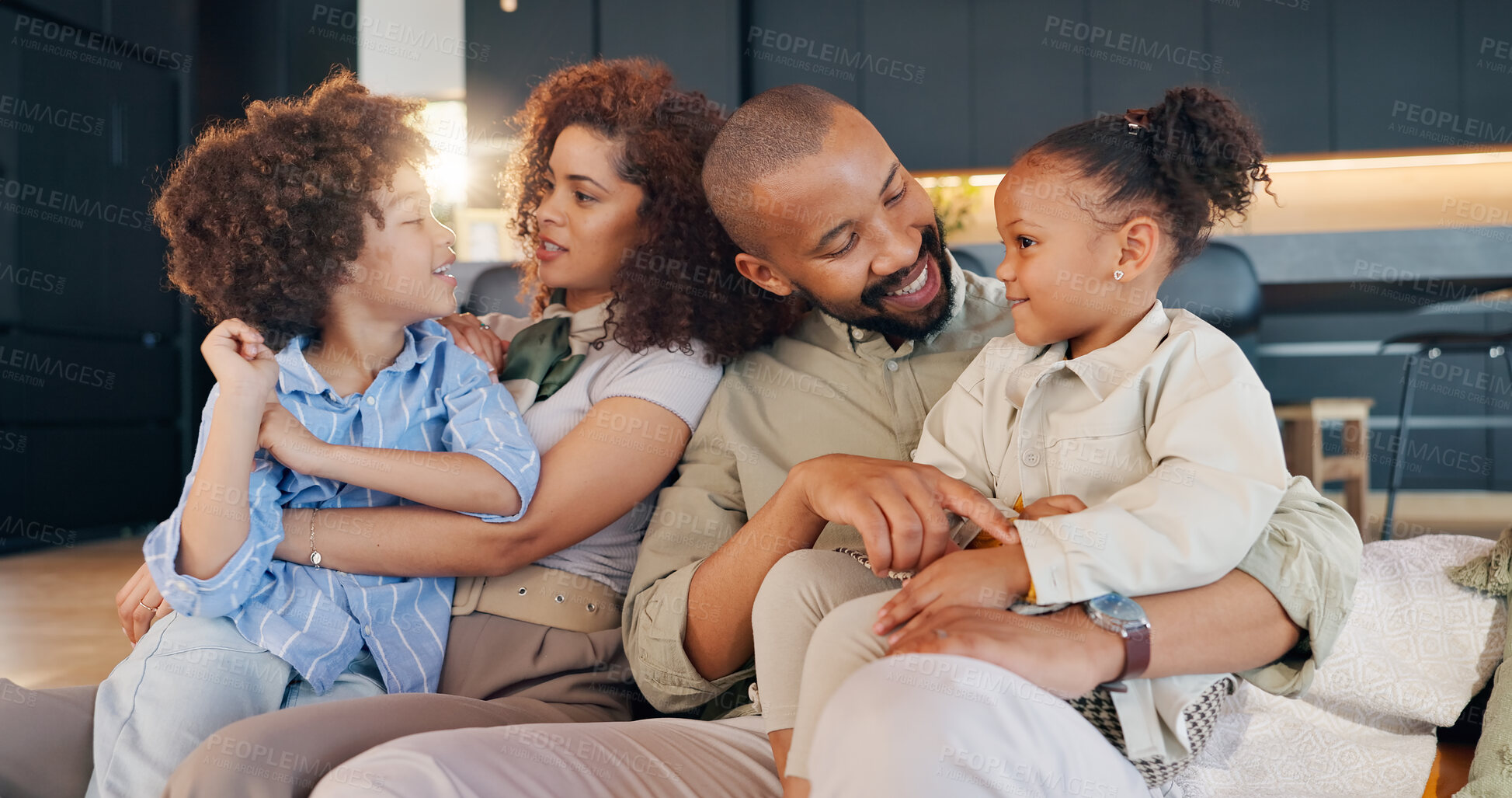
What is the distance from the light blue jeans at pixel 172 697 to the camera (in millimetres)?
979

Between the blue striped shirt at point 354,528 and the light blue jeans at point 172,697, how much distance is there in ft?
0.07

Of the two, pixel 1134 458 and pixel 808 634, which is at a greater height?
pixel 1134 458

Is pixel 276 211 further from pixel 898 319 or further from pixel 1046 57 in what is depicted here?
pixel 1046 57

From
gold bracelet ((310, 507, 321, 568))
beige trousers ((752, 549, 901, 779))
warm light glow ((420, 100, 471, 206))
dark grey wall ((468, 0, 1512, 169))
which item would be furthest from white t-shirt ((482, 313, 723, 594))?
dark grey wall ((468, 0, 1512, 169))

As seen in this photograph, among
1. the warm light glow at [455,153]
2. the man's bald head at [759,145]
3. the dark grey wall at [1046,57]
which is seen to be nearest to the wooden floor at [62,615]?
the man's bald head at [759,145]

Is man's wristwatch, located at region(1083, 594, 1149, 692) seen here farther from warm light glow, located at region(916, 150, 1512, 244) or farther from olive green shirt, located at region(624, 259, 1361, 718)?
warm light glow, located at region(916, 150, 1512, 244)

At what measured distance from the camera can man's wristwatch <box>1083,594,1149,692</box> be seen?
749 millimetres

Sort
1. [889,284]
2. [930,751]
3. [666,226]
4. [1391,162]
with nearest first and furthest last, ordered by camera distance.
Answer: [930,751] < [889,284] < [666,226] < [1391,162]

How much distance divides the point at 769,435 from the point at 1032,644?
550mm

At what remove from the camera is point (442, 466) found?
1.08m

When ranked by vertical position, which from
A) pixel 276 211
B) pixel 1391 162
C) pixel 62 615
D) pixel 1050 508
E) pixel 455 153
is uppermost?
pixel 455 153

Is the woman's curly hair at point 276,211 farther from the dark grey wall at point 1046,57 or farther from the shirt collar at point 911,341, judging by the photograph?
the dark grey wall at point 1046,57

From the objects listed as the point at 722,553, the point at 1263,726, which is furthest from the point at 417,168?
the point at 1263,726

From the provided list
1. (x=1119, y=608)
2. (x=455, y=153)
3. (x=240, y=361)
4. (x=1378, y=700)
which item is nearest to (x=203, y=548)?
(x=240, y=361)
